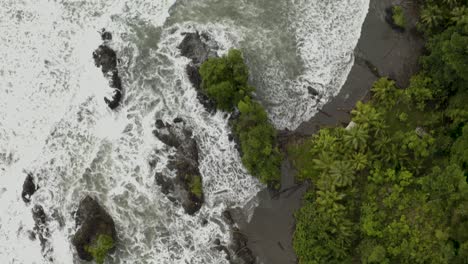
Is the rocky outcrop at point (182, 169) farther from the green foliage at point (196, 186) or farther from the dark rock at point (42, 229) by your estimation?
the dark rock at point (42, 229)

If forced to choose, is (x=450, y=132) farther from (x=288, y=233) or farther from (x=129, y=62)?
(x=129, y=62)

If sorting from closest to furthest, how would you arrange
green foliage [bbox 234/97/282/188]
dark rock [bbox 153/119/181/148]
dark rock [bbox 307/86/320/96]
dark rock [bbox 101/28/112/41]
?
green foliage [bbox 234/97/282/188] → dark rock [bbox 153/119/181/148] → dark rock [bbox 307/86/320/96] → dark rock [bbox 101/28/112/41]

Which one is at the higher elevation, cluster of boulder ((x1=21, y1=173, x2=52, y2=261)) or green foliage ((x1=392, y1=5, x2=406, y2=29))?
green foliage ((x1=392, y1=5, x2=406, y2=29))

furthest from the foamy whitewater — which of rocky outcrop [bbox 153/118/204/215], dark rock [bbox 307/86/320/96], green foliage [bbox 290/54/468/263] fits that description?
green foliage [bbox 290/54/468/263]

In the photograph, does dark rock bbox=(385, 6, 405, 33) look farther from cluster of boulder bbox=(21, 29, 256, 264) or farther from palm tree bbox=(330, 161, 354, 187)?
cluster of boulder bbox=(21, 29, 256, 264)

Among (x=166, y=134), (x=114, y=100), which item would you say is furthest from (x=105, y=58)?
(x=166, y=134)

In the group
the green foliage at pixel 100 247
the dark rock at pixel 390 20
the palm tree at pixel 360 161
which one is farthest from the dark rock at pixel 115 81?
the dark rock at pixel 390 20
